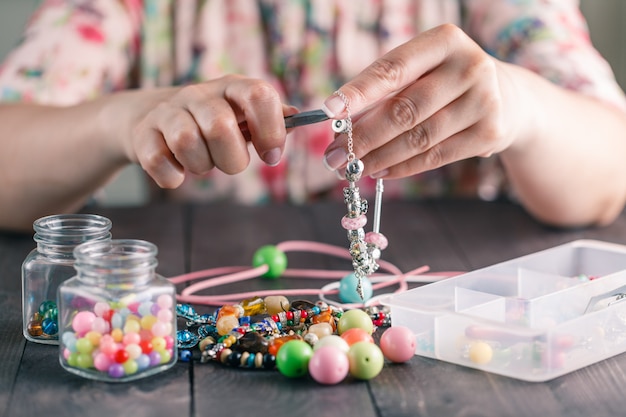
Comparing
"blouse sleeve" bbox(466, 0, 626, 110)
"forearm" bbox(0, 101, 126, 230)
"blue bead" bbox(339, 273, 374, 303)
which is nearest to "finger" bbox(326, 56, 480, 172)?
"blue bead" bbox(339, 273, 374, 303)

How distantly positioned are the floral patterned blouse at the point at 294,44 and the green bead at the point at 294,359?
0.77m

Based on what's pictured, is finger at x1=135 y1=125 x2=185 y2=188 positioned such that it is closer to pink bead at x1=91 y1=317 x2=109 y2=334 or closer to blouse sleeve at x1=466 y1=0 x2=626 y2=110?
pink bead at x1=91 y1=317 x2=109 y2=334

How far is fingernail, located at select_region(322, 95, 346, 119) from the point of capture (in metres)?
0.80

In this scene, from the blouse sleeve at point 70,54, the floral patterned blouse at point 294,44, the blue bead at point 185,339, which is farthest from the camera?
the floral patterned blouse at point 294,44

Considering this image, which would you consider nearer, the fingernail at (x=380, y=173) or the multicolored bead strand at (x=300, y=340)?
the multicolored bead strand at (x=300, y=340)

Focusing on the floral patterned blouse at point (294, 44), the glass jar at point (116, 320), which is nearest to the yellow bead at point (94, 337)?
the glass jar at point (116, 320)

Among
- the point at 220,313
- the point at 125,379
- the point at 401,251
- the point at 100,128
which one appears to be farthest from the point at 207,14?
the point at 125,379

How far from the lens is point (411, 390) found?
694mm

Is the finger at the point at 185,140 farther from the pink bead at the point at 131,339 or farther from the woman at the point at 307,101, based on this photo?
the pink bead at the point at 131,339

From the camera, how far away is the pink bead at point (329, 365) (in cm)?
69

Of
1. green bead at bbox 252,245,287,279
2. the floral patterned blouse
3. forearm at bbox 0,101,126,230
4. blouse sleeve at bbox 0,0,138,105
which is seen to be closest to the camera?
A: green bead at bbox 252,245,287,279

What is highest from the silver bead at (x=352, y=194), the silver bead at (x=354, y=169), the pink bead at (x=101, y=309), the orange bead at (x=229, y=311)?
the silver bead at (x=354, y=169)

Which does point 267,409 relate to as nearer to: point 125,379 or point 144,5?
point 125,379

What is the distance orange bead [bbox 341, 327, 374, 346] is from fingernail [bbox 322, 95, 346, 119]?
199 mm
